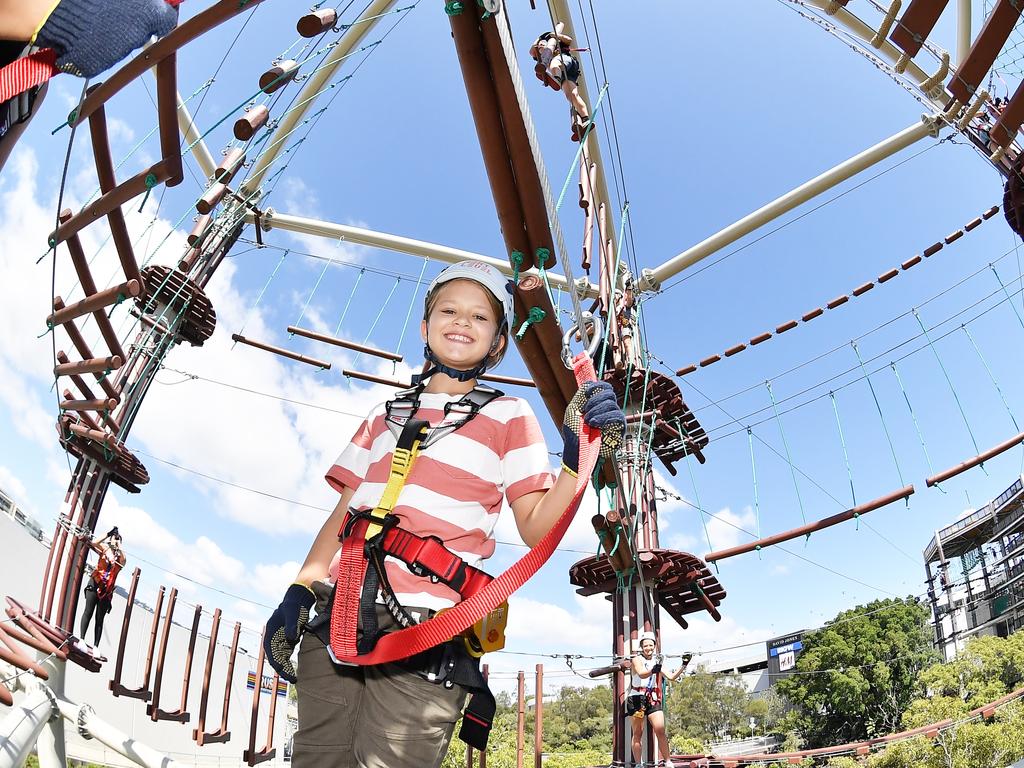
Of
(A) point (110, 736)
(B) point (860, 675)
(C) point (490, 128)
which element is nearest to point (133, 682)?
(A) point (110, 736)

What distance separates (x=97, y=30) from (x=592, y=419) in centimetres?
118

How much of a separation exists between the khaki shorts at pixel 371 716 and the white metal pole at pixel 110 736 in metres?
3.94

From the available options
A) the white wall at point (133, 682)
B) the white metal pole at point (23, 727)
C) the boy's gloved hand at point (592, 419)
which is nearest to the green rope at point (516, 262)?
the boy's gloved hand at point (592, 419)

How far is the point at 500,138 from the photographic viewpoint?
3.12 meters

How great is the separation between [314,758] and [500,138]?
8.34ft

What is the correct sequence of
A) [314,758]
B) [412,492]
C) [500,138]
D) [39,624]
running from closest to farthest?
[314,758] < [412,492] < [500,138] < [39,624]

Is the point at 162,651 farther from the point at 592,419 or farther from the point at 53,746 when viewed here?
the point at 592,419

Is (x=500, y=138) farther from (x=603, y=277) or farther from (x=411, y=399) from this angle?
(x=603, y=277)

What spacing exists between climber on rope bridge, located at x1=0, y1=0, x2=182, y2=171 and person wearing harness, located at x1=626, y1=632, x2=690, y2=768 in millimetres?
7000

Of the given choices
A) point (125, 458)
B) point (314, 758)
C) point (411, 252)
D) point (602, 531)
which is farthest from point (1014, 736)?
point (314, 758)

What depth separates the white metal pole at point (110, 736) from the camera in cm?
457

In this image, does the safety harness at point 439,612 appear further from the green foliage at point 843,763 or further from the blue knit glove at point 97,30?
the green foliage at point 843,763

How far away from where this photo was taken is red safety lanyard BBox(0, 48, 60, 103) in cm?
74

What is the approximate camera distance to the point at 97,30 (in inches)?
33.5
